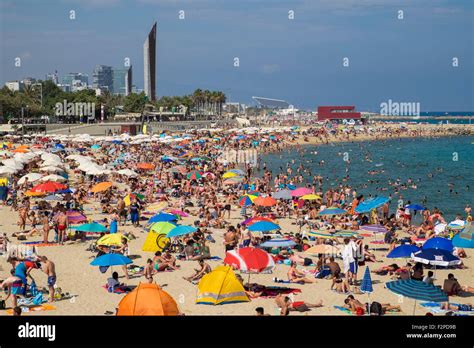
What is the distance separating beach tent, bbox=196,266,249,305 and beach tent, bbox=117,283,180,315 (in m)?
1.87

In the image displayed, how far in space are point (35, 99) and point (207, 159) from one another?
193 feet

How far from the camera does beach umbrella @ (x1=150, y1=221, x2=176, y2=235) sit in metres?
14.9

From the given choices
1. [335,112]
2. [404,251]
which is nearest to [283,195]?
[404,251]

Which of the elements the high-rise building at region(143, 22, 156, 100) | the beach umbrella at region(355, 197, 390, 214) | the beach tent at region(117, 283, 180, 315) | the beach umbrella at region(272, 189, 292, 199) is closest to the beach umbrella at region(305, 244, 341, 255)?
the beach umbrella at region(355, 197, 390, 214)

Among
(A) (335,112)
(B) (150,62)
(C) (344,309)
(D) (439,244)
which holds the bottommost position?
(C) (344,309)

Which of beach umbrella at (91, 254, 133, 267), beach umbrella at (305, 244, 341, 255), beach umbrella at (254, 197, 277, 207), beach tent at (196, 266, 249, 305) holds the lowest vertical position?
beach tent at (196, 266, 249, 305)

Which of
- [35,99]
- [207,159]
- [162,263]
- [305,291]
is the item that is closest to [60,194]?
[162,263]

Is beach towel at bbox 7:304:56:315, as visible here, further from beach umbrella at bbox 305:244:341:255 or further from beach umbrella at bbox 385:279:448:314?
beach umbrella at bbox 385:279:448:314

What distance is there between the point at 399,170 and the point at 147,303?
3751 cm

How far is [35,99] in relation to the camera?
87.8 m

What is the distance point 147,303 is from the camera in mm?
8875

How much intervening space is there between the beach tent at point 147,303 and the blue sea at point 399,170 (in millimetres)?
18105

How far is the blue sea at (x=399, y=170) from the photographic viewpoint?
30.6 meters

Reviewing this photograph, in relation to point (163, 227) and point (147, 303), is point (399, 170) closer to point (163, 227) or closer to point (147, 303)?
point (163, 227)
